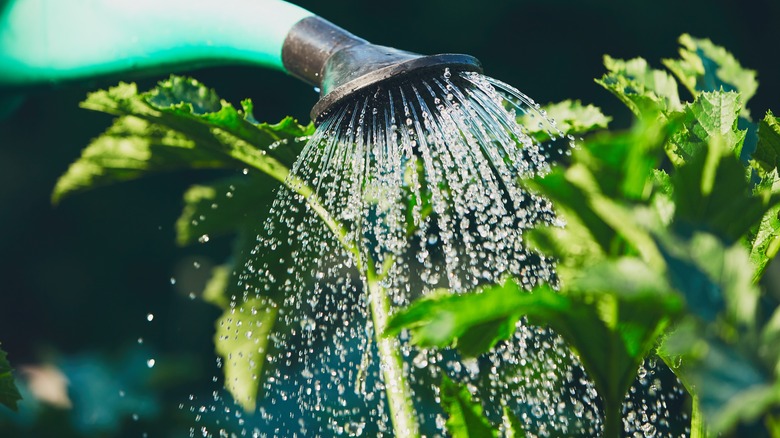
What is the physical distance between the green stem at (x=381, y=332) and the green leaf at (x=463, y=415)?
0.22 feet

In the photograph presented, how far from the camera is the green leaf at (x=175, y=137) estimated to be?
1103 mm

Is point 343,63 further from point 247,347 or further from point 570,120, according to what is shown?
point 247,347

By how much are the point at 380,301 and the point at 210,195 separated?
0.56 meters

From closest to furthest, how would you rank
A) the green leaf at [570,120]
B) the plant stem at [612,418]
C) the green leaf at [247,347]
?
the plant stem at [612,418] < the green leaf at [570,120] < the green leaf at [247,347]

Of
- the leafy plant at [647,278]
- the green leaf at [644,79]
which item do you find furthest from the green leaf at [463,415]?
the green leaf at [644,79]

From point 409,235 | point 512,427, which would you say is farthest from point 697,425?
point 409,235

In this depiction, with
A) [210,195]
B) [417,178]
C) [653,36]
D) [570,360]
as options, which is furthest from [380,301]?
[653,36]

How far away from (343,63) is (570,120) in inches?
15.8

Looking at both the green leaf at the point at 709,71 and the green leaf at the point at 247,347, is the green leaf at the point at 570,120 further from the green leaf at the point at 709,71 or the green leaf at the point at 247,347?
the green leaf at the point at 247,347

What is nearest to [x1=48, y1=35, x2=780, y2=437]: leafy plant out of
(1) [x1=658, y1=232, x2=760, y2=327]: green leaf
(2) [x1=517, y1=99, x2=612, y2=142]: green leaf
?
(1) [x1=658, y1=232, x2=760, y2=327]: green leaf

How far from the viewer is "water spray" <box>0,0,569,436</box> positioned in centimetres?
87

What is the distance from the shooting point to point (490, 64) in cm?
230

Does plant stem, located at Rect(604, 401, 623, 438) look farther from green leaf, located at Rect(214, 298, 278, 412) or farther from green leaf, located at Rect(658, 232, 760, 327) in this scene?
green leaf, located at Rect(214, 298, 278, 412)

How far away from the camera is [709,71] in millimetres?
1164
